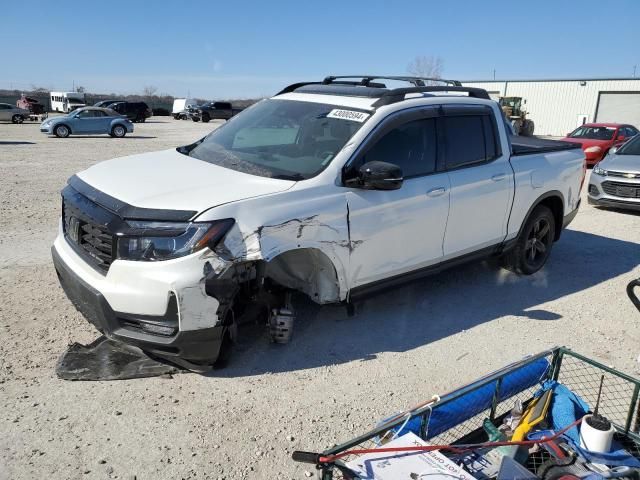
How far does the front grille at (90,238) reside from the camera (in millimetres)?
3359

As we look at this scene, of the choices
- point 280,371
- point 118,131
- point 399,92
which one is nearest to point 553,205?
point 399,92

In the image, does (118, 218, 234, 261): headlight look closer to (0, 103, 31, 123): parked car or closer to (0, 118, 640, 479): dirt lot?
(0, 118, 640, 479): dirt lot

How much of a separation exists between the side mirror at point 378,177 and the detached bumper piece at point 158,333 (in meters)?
1.42

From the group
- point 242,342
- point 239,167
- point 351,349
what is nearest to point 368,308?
point 351,349

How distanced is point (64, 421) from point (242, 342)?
1366mm

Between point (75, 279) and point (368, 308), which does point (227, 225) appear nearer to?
point (75, 279)

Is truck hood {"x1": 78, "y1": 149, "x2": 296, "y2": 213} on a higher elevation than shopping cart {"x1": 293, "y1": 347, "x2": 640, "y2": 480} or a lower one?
higher

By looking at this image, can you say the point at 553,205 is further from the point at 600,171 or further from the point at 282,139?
the point at 600,171

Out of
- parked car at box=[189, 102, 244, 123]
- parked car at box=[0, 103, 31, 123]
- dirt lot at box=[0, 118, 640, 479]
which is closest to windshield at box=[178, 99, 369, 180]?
dirt lot at box=[0, 118, 640, 479]

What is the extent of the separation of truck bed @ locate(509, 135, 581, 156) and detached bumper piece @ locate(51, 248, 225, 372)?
141 inches

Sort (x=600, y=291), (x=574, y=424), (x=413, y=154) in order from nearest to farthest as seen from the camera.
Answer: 1. (x=574, y=424)
2. (x=413, y=154)
3. (x=600, y=291)

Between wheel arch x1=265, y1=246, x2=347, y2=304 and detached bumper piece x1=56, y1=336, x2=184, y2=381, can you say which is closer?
detached bumper piece x1=56, y1=336, x2=184, y2=381

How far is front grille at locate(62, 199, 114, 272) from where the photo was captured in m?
3.36

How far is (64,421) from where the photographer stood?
3.05 meters
